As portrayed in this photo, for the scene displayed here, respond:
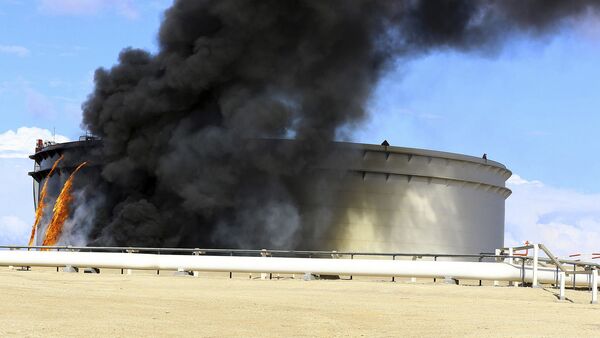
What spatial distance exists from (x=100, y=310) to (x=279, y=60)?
104 feet

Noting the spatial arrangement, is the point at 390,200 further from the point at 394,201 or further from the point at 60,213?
the point at 60,213

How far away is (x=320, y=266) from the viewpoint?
26.1 meters

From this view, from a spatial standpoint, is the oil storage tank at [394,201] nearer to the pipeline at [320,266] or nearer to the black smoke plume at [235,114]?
the black smoke plume at [235,114]

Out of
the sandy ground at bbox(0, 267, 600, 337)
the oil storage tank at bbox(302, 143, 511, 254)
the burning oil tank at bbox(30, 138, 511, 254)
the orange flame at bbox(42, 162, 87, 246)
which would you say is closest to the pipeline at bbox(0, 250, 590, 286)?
the sandy ground at bbox(0, 267, 600, 337)

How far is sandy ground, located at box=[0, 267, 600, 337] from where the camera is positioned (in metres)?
12.0

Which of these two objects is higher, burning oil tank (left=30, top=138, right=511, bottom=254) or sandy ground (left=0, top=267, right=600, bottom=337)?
burning oil tank (left=30, top=138, right=511, bottom=254)

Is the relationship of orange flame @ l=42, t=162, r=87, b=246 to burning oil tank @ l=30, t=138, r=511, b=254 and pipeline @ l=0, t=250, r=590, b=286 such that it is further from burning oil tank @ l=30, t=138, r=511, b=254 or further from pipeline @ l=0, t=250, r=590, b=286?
pipeline @ l=0, t=250, r=590, b=286

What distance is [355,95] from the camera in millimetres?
43125

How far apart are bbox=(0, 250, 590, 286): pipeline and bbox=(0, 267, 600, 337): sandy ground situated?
78.7 inches

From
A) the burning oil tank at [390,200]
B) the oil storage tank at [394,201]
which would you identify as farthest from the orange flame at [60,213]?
the oil storage tank at [394,201]

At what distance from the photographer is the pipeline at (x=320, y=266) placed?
2519 centimetres

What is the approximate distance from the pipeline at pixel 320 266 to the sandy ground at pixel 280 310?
2000 millimetres

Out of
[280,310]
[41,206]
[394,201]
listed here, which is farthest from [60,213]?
[280,310]

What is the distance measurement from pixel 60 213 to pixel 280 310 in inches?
1299
